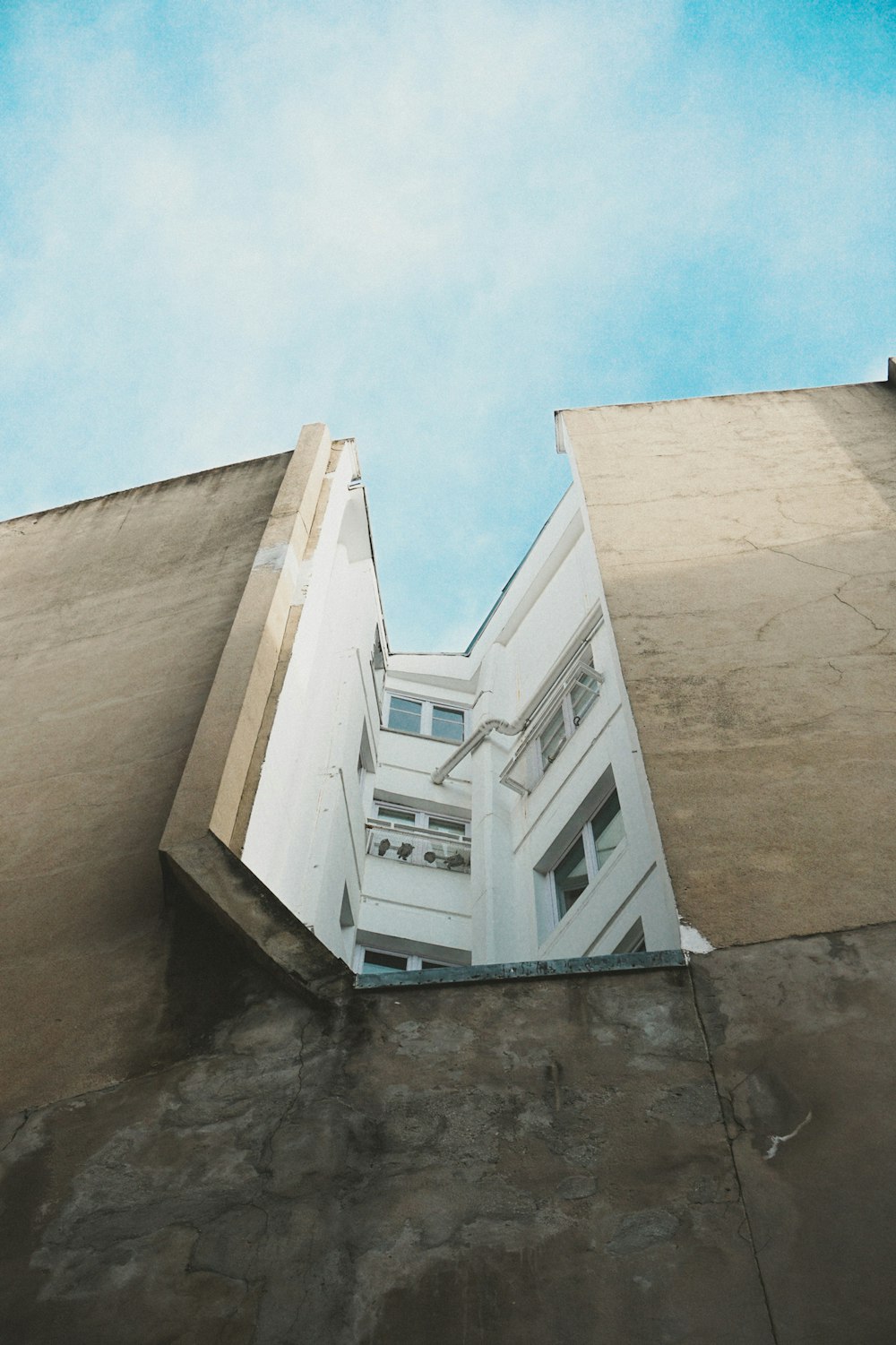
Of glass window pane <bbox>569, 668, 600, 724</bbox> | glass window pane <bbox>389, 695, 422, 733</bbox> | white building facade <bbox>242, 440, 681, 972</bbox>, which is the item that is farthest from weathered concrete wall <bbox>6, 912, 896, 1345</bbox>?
glass window pane <bbox>389, 695, 422, 733</bbox>

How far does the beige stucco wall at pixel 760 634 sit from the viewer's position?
6160mm

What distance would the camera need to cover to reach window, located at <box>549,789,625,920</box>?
10805 millimetres

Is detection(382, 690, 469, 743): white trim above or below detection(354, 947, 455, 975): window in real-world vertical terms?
above

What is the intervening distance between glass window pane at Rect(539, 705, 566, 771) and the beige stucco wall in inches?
143

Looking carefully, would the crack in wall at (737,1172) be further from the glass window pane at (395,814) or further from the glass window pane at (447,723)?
the glass window pane at (447,723)

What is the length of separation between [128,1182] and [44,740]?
4.15 meters

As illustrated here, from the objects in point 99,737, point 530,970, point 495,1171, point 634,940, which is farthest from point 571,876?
point 495,1171

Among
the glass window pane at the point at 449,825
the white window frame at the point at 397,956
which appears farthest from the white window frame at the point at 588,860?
the glass window pane at the point at 449,825

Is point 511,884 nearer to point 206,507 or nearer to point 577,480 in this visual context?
point 577,480

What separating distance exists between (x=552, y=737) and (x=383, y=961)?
3.58 metres

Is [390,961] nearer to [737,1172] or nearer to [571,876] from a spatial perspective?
[571,876]

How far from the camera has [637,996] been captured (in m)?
5.44

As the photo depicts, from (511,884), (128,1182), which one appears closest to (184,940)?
(128,1182)

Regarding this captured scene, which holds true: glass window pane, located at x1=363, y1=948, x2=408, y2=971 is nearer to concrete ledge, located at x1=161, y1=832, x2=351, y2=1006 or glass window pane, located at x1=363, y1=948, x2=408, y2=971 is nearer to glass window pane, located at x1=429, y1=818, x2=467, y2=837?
glass window pane, located at x1=429, y1=818, x2=467, y2=837
